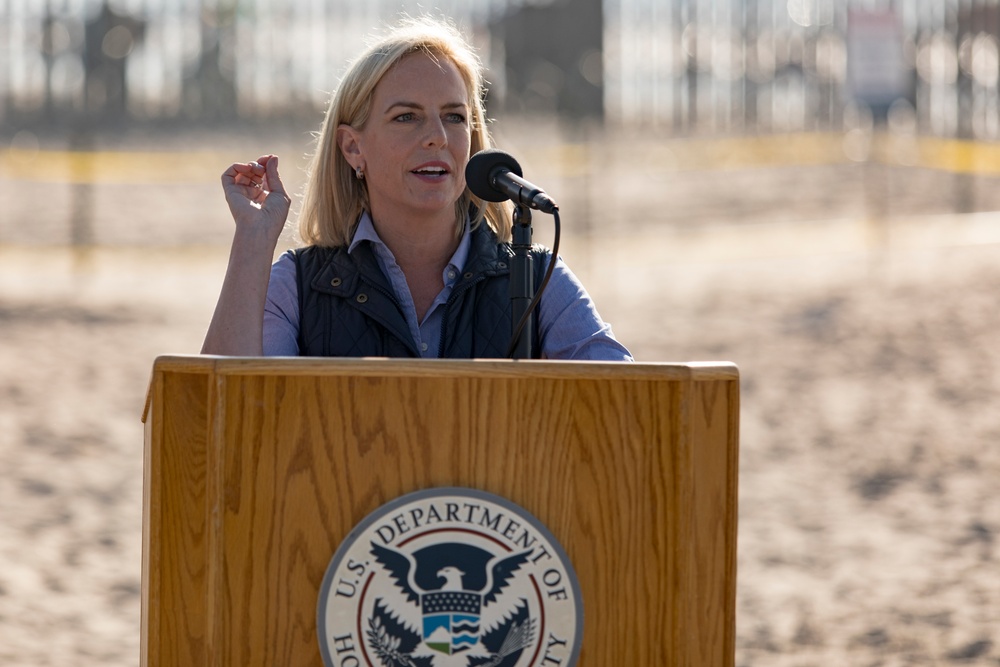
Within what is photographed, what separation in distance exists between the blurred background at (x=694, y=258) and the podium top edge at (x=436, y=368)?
1.34m

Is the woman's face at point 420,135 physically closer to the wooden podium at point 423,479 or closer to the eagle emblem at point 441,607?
the wooden podium at point 423,479

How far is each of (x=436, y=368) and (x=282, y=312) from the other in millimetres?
805

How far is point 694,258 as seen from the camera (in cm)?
1364

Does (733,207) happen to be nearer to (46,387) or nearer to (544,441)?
(46,387)

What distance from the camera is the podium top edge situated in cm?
213

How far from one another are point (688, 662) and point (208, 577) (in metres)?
0.75

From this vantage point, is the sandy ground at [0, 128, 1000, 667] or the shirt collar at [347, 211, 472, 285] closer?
the shirt collar at [347, 211, 472, 285]

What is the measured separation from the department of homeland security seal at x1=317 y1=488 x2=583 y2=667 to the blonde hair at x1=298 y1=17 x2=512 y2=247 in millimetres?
973

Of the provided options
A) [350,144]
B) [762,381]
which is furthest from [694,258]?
[350,144]

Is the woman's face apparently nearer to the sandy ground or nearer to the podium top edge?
the podium top edge

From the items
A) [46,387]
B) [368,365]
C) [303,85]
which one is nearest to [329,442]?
[368,365]

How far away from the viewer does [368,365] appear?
2143mm

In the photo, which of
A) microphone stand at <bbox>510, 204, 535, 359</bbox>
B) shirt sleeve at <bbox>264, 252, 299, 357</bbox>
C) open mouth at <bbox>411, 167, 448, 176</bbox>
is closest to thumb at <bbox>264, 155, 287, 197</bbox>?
shirt sleeve at <bbox>264, 252, 299, 357</bbox>

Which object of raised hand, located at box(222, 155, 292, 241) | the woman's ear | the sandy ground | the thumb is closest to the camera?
raised hand, located at box(222, 155, 292, 241)
